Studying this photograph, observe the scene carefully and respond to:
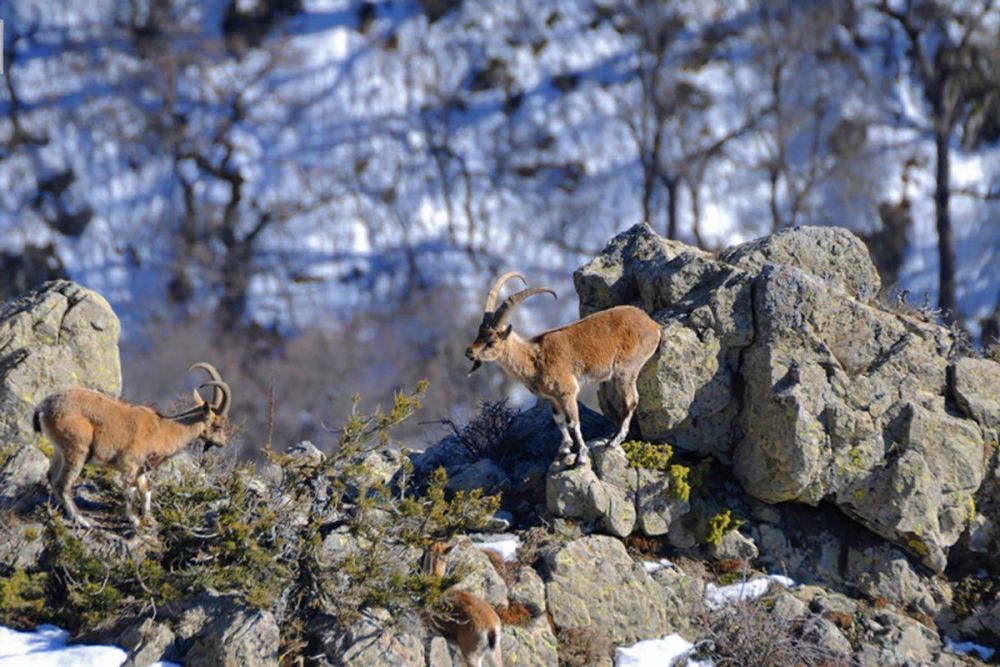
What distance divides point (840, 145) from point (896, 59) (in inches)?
270

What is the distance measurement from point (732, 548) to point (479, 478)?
128 inches

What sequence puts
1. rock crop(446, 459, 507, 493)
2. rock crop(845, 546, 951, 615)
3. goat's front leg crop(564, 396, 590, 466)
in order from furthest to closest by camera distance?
rock crop(446, 459, 507, 493) < rock crop(845, 546, 951, 615) < goat's front leg crop(564, 396, 590, 466)

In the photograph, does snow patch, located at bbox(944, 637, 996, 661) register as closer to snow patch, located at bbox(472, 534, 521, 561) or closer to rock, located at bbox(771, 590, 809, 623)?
rock, located at bbox(771, 590, 809, 623)

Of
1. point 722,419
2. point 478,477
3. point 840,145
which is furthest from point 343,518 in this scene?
point 840,145

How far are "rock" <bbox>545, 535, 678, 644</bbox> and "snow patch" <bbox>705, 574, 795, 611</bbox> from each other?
2.04 feet

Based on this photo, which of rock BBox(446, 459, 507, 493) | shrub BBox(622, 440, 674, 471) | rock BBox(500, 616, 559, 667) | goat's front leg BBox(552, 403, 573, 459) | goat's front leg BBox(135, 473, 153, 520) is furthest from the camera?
rock BBox(446, 459, 507, 493)

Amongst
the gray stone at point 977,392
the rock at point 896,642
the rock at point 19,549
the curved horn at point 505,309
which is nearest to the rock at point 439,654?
the curved horn at point 505,309

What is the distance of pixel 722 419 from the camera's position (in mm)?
15773

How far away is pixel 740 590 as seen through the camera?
49.2 feet

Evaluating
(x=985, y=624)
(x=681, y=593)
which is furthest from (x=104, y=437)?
(x=985, y=624)

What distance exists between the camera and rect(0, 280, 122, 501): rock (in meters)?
15.8

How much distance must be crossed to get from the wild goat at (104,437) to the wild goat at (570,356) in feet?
10.9

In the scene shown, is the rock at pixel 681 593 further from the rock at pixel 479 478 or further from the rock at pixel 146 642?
the rock at pixel 146 642

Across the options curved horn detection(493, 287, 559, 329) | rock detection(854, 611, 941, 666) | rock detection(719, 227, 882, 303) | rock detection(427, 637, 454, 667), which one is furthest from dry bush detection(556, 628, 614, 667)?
rock detection(719, 227, 882, 303)
